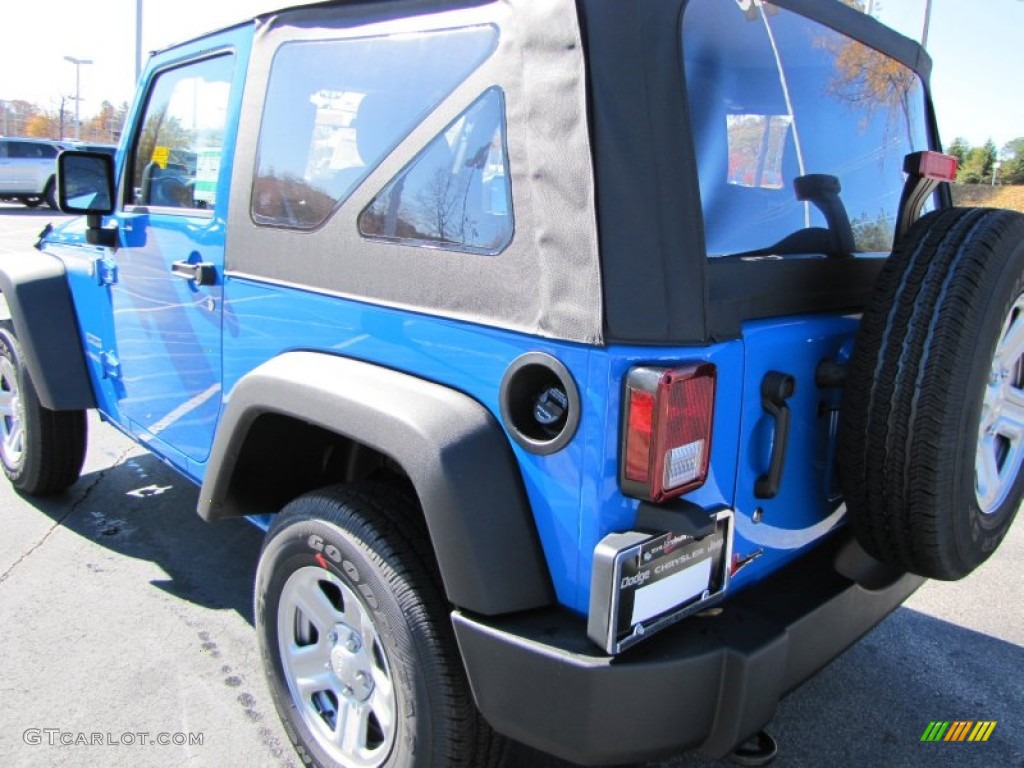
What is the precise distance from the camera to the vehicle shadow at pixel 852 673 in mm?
2543

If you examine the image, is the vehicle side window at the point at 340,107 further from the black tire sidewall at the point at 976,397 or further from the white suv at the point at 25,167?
the white suv at the point at 25,167

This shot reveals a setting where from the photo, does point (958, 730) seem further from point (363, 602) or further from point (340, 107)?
point (340, 107)

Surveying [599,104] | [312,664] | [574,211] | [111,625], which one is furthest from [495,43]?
[111,625]

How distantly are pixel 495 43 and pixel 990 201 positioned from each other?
29.4m

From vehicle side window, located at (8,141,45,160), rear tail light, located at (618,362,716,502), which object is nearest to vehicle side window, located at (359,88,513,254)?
rear tail light, located at (618,362,716,502)

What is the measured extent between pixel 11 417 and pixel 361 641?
3.00 metres

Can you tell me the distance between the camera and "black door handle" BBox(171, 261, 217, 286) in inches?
101

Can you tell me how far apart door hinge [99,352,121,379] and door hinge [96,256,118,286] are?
0.96ft

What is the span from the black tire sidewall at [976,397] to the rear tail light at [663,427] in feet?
1.98

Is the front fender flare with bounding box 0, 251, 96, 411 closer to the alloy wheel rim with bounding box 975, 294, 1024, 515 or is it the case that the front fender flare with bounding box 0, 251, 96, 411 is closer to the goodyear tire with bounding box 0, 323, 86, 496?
the goodyear tire with bounding box 0, 323, 86, 496

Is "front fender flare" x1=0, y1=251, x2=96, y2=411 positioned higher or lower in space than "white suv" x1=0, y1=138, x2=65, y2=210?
lower

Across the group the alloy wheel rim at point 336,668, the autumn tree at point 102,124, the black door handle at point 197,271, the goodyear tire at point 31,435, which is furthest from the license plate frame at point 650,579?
the autumn tree at point 102,124

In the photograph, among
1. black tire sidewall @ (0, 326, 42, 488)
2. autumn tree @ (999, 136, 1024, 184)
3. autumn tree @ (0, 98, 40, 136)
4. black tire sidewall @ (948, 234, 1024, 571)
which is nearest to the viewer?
black tire sidewall @ (948, 234, 1024, 571)

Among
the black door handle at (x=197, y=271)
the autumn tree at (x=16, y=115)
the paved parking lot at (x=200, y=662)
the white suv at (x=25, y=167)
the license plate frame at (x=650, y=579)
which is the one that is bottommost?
the paved parking lot at (x=200, y=662)
